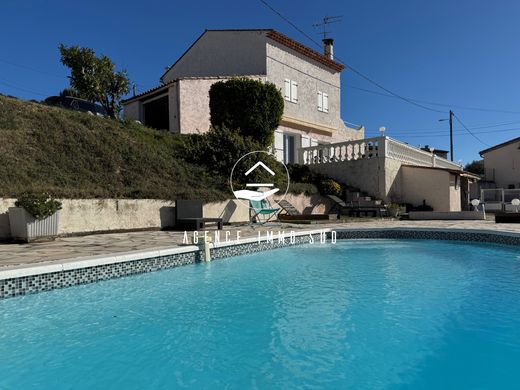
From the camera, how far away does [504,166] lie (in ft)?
107

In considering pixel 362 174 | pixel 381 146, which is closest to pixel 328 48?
pixel 381 146

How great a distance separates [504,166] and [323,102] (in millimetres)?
18660

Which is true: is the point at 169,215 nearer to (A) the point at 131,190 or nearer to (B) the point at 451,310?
(A) the point at 131,190

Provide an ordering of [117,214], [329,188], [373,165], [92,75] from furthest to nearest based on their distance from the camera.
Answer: [92,75] → [373,165] → [329,188] → [117,214]

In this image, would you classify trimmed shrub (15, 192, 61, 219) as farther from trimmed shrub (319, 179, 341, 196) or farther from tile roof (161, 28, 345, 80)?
tile roof (161, 28, 345, 80)

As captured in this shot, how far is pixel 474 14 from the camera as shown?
16.2m

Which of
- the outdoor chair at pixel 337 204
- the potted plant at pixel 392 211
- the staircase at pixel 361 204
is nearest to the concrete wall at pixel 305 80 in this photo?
the staircase at pixel 361 204

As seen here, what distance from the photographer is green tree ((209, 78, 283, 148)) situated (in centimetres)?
1661

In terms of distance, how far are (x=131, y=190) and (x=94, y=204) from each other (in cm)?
138

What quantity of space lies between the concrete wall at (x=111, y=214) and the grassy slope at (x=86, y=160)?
0.24m

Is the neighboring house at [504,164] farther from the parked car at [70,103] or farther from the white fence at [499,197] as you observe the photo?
the parked car at [70,103]

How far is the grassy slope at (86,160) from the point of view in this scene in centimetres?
1008

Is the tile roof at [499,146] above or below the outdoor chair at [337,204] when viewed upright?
above

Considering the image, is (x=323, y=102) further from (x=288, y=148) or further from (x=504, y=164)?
(x=504, y=164)
